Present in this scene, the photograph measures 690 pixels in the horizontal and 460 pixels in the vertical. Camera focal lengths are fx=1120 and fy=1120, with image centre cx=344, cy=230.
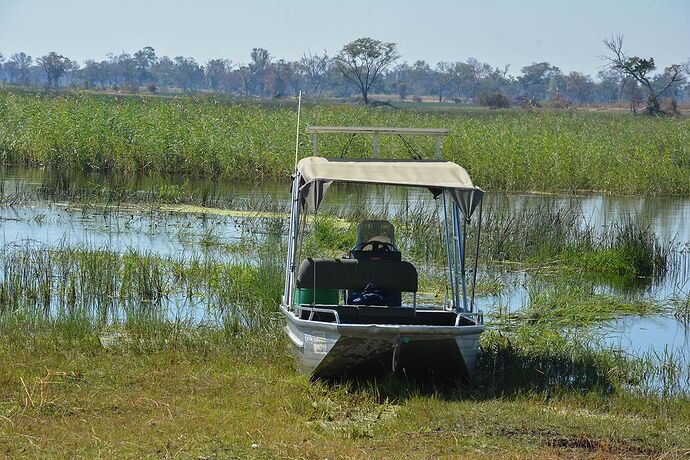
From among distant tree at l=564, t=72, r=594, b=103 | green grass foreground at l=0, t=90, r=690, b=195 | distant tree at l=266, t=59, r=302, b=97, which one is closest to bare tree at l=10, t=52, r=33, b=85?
distant tree at l=266, t=59, r=302, b=97

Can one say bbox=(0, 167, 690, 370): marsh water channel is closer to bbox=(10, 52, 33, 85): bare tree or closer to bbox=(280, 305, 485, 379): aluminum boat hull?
bbox=(280, 305, 485, 379): aluminum boat hull

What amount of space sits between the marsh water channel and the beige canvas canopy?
2594mm

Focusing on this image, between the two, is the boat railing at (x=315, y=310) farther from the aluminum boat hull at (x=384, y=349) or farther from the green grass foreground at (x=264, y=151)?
the green grass foreground at (x=264, y=151)

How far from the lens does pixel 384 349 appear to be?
877 cm

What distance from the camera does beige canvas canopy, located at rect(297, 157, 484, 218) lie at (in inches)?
365

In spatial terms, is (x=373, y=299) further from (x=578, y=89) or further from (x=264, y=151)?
(x=578, y=89)

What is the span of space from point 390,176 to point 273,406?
241 centimetres

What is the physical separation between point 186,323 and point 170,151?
16177mm

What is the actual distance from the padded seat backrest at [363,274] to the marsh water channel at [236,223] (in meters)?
2.36

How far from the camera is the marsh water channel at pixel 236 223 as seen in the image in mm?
12969

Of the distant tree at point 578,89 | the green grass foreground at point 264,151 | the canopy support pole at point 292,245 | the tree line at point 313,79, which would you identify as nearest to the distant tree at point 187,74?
the tree line at point 313,79

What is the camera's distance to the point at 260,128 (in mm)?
29453

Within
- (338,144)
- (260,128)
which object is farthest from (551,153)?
(260,128)

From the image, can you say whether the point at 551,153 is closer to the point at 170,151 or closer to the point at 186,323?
the point at 170,151
